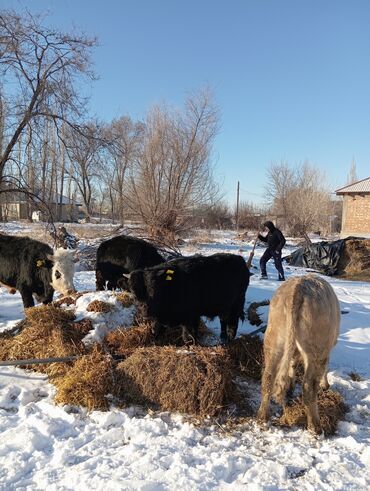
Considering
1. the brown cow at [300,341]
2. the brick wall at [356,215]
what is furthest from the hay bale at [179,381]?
the brick wall at [356,215]

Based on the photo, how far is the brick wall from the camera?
97.3ft

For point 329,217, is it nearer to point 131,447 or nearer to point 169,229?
point 169,229

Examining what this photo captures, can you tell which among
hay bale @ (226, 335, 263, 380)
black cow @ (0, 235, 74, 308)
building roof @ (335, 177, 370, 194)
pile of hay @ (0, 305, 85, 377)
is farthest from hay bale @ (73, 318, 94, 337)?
building roof @ (335, 177, 370, 194)

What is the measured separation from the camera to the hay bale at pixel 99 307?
607 centimetres

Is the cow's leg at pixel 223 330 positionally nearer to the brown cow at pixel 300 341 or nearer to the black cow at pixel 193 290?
the black cow at pixel 193 290

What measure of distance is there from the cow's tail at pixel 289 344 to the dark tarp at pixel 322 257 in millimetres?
12813

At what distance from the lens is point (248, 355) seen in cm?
561

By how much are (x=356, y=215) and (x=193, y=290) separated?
27.5 m

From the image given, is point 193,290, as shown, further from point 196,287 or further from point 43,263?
point 43,263

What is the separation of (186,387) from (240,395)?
716 millimetres

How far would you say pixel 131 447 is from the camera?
3.63m

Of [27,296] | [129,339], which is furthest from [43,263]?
[129,339]

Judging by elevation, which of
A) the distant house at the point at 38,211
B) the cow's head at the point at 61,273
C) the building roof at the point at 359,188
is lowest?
the cow's head at the point at 61,273

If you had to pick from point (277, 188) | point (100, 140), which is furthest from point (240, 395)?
point (277, 188)
